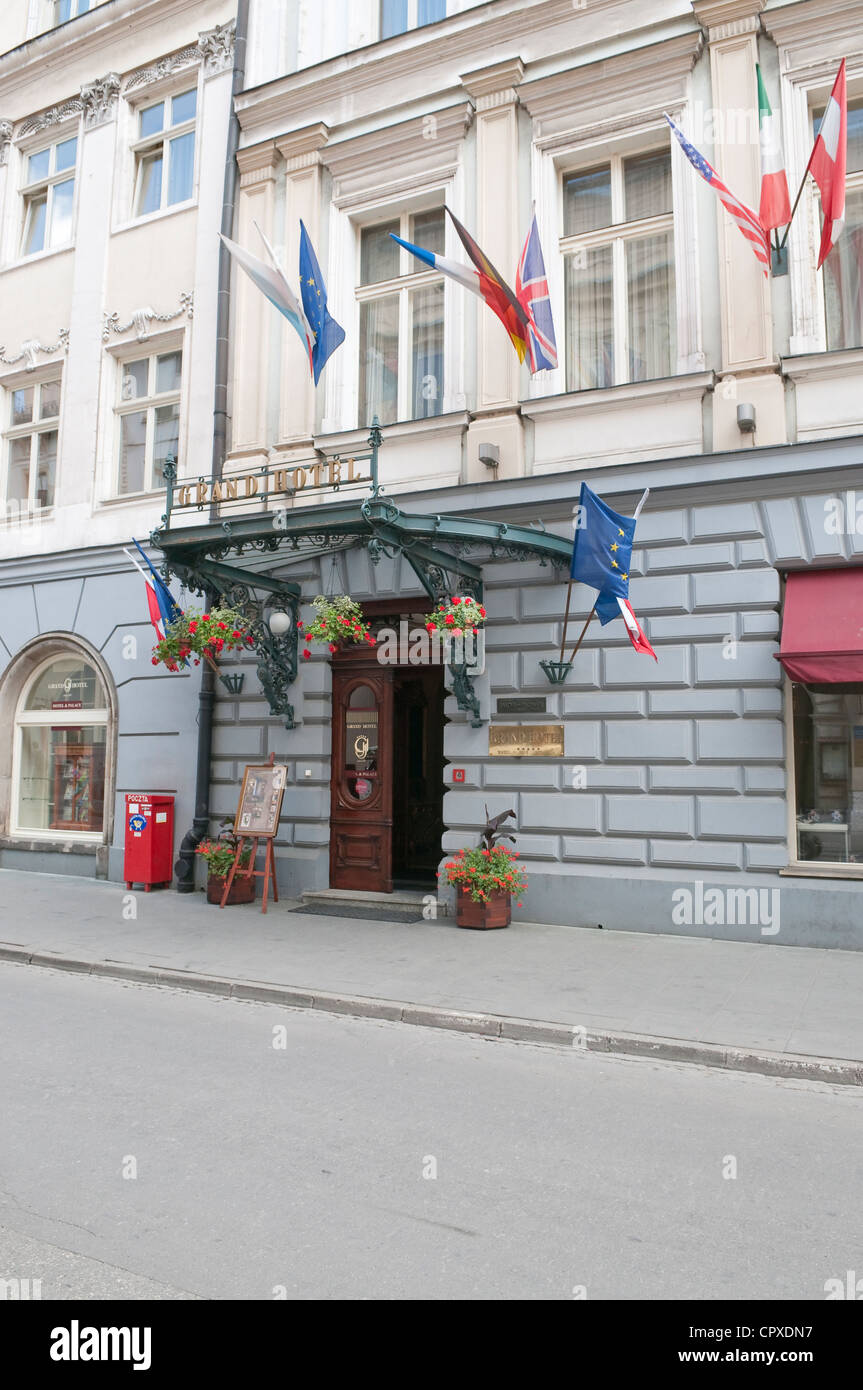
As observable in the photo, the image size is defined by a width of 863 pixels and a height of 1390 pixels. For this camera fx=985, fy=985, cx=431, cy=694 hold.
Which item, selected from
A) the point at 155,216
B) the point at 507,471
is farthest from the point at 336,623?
the point at 155,216

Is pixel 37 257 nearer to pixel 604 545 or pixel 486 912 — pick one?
pixel 604 545

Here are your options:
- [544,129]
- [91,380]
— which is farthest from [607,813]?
[91,380]

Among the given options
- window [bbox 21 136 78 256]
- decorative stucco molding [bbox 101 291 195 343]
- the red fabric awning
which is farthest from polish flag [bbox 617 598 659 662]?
window [bbox 21 136 78 256]

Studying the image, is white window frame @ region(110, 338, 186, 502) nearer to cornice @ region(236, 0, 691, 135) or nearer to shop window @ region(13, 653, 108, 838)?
shop window @ region(13, 653, 108, 838)

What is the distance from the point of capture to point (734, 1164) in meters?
4.87

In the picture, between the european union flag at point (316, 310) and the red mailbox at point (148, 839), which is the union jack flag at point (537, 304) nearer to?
the european union flag at point (316, 310)

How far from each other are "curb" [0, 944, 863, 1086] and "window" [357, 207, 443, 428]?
7.69 m

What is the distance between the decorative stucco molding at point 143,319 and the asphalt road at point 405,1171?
11230 mm

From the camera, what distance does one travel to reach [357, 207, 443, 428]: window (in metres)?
13.1

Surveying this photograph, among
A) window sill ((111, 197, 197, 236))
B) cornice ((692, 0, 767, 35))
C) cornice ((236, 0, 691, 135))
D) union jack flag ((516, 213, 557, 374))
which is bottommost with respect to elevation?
union jack flag ((516, 213, 557, 374))

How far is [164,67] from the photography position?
52.0 ft

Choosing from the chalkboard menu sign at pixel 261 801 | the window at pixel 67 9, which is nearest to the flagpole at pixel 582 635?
the chalkboard menu sign at pixel 261 801

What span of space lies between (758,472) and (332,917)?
6809 mm

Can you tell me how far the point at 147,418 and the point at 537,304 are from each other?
23.0 ft
